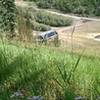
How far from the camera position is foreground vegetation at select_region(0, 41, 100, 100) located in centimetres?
247

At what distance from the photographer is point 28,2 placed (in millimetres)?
50531

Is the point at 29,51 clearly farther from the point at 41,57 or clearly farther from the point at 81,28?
the point at 81,28

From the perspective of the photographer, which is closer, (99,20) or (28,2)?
(99,20)

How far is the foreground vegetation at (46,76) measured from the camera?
2.47 metres

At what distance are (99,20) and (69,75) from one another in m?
43.3

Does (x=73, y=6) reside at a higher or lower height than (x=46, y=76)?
lower

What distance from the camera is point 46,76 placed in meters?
2.79

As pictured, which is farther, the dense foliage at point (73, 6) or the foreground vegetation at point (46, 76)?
the dense foliage at point (73, 6)

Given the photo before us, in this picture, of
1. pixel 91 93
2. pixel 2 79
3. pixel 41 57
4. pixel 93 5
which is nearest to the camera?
pixel 91 93

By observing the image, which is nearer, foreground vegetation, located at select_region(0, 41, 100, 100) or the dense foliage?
foreground vegetation, located at select_region(0, 41, 100, 100)

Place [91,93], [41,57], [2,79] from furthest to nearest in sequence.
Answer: [41,57] → [2,79] → [91,93]

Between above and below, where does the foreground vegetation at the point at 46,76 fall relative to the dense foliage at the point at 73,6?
above

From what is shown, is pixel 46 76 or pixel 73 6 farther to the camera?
pixel 73 6

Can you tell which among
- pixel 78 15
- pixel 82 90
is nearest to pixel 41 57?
pixel 82 90
